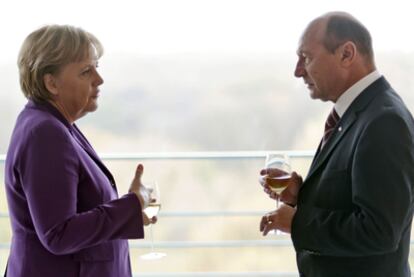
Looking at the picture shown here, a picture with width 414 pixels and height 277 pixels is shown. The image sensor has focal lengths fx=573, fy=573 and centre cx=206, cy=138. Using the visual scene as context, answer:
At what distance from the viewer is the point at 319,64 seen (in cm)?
174

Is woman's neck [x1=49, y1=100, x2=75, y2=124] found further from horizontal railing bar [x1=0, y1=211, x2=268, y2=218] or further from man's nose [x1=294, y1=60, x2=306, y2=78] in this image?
horizontal railing bar [x1=0, y1=211, x2=268, y2=218]

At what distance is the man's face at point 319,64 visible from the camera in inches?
67.6

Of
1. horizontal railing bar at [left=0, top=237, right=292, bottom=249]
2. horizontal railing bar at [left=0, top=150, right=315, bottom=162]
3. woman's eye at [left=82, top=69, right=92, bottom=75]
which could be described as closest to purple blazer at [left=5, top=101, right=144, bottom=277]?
woman's eye at [left=82, top=69, right=92, bottom=75]

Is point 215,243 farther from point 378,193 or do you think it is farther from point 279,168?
point 378,193

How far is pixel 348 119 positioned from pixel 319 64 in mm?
206

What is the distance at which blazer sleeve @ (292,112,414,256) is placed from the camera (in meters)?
1.46

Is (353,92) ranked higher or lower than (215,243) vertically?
higher

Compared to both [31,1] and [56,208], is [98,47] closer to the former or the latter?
[56,208]

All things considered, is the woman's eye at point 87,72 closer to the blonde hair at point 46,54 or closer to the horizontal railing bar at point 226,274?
the blonde hair at point 46,54

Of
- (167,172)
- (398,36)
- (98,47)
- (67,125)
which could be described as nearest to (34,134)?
(67,125)

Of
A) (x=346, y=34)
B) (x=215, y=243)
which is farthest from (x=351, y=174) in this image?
(x=215, y=243)

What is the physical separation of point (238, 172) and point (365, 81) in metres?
1.59

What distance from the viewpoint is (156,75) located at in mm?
3197

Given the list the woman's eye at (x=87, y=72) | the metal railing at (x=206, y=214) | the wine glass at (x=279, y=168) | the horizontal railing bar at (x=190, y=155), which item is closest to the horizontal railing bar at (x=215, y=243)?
the metal railing at (x=206, y=214)
